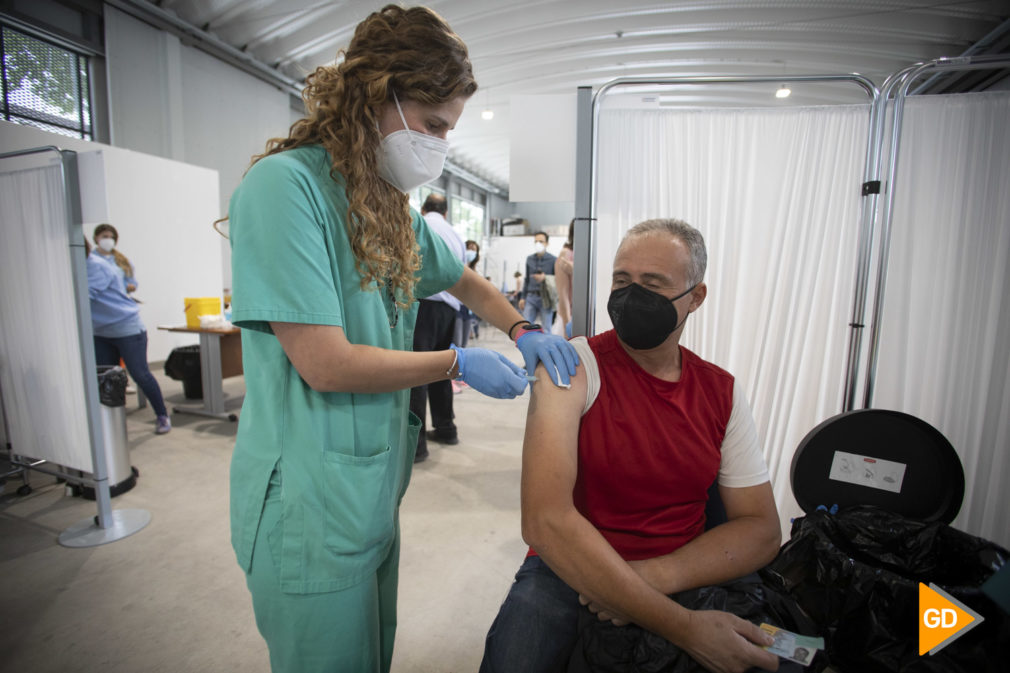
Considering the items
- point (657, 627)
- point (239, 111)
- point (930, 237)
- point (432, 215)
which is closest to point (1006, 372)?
point (930, 237)

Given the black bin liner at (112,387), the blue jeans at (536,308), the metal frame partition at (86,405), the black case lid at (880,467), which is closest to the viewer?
the black case lid at (880,467)

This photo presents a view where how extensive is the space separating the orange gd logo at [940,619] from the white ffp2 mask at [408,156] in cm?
157

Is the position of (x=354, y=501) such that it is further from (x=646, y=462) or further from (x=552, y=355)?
(x=646, y=462)

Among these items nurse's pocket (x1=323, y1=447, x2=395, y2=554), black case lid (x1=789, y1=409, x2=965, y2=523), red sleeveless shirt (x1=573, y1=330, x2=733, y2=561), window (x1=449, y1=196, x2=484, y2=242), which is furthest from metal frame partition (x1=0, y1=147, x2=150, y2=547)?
window (x1=449, y1=196, x2=484, y2=242)

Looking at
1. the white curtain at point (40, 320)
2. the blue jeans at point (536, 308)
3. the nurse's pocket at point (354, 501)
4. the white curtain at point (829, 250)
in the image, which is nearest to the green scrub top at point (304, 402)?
the nurse's pocket at point (354, 501)

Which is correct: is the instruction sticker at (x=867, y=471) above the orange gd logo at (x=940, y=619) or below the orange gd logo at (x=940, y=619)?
above

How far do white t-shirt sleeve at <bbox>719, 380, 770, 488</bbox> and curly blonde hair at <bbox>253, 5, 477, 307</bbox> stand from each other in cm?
93

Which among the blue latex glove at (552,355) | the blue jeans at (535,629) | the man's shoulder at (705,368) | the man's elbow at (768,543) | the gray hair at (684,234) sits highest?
the gray hair at (684,234)

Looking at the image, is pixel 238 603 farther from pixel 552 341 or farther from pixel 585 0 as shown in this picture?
pixel 585 0

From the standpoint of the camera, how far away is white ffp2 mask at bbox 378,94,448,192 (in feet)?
3.02

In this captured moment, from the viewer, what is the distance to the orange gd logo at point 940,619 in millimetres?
1122

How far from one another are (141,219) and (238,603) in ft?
16.4

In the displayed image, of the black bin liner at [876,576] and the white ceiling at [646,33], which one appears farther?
the white ceiling at [646,33]

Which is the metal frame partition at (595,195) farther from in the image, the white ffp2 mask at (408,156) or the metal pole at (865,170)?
the white ffp2 mask at (408,156)
